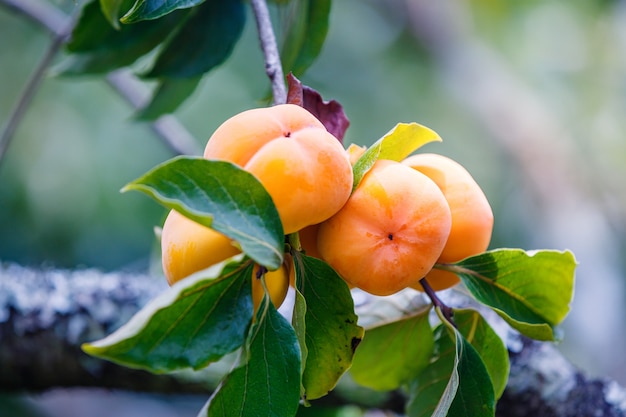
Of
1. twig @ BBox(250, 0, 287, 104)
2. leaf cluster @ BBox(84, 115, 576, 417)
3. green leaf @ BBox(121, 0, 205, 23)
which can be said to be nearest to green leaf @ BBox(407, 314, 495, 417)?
leaf cluster @ BBox(84, 115, 576, 417)

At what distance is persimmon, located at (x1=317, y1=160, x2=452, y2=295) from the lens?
1.70 feet

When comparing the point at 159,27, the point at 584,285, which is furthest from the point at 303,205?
the point at 584,285

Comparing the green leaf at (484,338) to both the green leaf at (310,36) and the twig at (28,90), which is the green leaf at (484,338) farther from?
the twig at (28,90)

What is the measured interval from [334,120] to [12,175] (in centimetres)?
369

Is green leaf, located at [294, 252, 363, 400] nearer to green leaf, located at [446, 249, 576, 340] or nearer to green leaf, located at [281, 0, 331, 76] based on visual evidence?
green leaf, located at [446, 249, 576, 340]

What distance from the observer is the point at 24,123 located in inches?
166

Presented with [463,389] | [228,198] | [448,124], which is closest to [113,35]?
[228,198]

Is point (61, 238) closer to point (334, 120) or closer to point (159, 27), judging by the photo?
point (159, 27)

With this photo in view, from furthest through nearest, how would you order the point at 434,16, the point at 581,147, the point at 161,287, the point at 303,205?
1. the point at 434,16
2. the point at 581,147
3. the point at 161,287
4. the point at 303,205

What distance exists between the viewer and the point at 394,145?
0.58 m

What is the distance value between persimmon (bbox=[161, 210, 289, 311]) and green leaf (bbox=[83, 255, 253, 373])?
16 millimetres

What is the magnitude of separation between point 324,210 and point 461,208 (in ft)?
0.47

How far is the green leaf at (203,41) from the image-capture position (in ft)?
2.80

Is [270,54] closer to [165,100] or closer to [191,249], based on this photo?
[191,249]
